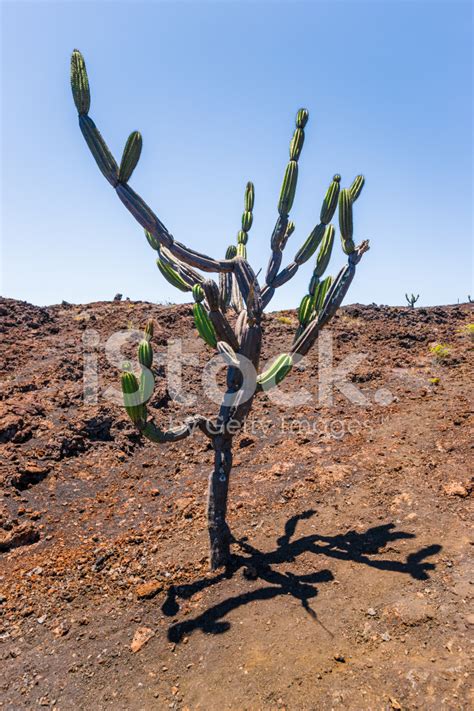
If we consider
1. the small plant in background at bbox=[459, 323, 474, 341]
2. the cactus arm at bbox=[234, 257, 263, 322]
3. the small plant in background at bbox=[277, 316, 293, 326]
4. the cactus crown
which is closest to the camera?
the cactus crown

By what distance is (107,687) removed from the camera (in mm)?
2852

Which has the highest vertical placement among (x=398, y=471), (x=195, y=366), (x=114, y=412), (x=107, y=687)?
(x=195, y=366)

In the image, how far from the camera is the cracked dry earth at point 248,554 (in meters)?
2.76

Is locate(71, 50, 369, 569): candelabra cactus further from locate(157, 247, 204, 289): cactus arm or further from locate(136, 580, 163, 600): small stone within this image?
locate(136, 580, 163, 600): small stone

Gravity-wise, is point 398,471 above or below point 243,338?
below

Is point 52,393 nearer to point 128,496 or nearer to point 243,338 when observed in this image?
point 128,496

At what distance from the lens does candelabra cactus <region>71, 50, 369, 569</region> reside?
3.61 meters

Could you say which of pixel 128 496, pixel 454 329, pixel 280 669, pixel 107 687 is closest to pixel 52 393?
pixel 128 496

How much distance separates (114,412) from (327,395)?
3.62 m

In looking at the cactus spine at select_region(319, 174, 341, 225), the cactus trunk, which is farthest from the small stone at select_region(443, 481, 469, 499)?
the cactus spine at select_region(319, 174, 341, 225)

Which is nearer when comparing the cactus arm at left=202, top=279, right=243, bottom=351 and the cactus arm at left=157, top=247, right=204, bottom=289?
the cactus arm at left=202, top=279, right=243, bottom=351

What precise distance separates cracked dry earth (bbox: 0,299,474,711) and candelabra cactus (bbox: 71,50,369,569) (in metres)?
0.77

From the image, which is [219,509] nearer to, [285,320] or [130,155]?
[130,155]

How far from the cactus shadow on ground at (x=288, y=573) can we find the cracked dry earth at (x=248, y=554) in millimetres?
16
